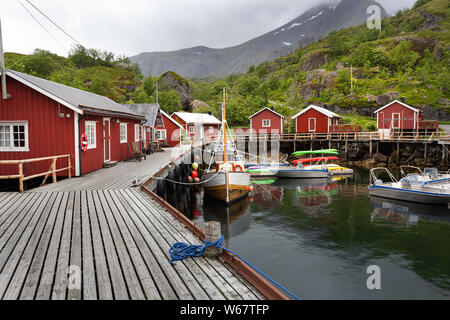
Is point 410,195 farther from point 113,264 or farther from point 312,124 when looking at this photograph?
point 312,124

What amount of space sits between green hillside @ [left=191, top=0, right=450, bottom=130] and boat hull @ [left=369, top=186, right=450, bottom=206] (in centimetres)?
3198

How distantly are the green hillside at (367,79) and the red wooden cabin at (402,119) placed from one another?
23.9ft

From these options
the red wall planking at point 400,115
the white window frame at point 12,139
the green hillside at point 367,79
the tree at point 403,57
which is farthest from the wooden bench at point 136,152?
the tree at point 403,57

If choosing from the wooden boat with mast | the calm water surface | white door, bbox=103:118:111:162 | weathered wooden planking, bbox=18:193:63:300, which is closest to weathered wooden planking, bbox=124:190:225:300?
weathered wooden planking, bbox=18:193:63:300

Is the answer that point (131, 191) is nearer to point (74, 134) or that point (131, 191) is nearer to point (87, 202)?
point (87, 202)

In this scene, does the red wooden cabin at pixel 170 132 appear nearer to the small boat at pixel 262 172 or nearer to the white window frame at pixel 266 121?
the white window frame at pixel 266 121

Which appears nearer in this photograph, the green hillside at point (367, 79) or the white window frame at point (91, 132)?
the white window frame at point (91, 132)

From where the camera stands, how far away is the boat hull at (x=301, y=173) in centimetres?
2708

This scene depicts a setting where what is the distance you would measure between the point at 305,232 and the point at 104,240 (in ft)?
28.8

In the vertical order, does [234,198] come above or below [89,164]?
below

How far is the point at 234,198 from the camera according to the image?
1688cm

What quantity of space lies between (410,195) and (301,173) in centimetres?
1030

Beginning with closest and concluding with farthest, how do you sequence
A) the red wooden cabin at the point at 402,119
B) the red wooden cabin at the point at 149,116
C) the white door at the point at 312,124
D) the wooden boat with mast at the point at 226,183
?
the wooden boat with mast at the point at 226,183, the red wooden cabin at the point at 149,116, the red wooden cabin at the point at 402,119, the white door at the point at 312,124
